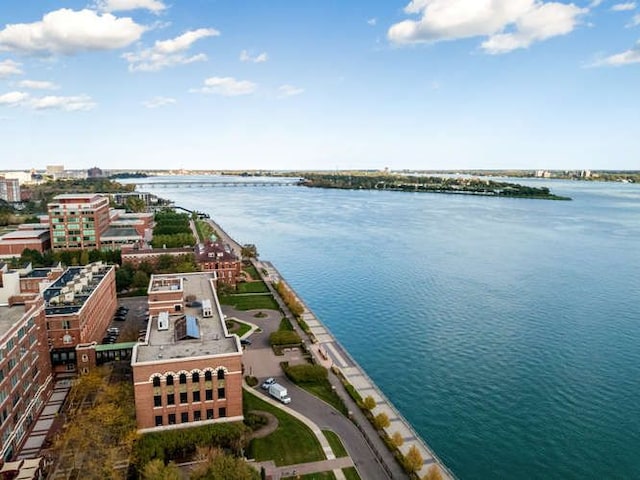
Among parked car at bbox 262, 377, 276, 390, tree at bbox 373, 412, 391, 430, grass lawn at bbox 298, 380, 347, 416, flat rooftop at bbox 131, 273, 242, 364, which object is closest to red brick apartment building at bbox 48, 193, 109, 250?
flat rooftop at bbox 131, 273, 242, 364

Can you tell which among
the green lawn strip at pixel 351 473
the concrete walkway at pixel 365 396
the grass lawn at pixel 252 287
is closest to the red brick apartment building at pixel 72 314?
the concrete walkway at pixel 365 396

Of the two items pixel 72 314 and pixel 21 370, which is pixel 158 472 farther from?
pixel 72 314

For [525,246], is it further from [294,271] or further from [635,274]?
[294,271]

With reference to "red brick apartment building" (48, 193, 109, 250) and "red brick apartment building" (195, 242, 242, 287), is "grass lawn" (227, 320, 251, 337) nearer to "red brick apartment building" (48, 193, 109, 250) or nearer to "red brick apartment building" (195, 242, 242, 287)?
"red brick apartment building" (195, 242, 242, 287)

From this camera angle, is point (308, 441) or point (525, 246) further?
point (525, 246)

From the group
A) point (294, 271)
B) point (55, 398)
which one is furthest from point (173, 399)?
point (294, 271)
